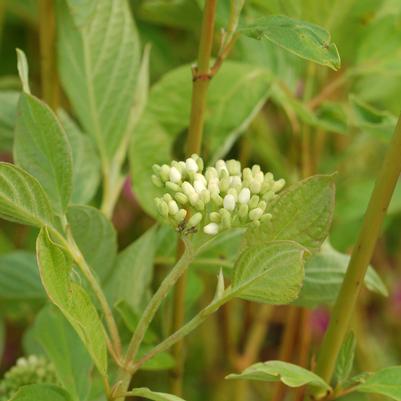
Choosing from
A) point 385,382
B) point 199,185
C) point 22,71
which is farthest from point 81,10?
point 385,382

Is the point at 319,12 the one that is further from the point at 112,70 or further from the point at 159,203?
the point at 159,203

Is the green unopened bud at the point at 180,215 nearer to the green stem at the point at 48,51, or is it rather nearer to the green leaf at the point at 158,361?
the green leaf at the point at 158,361

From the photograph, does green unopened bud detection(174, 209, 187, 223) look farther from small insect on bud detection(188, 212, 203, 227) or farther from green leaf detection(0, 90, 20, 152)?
green leaf detection(0, 90, 20, 152)

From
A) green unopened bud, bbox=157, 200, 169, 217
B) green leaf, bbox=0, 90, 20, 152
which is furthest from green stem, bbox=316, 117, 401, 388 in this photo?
green leaf, bbox=0, 90, 20, 152

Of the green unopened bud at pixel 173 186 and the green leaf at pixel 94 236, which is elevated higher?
the green unopened bud at pixel 173 186

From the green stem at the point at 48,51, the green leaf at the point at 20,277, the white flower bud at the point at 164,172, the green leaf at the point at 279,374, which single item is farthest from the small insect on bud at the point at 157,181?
the green stem at the point at 48,51

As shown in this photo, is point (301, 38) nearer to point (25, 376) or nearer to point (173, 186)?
point (173, 186)
